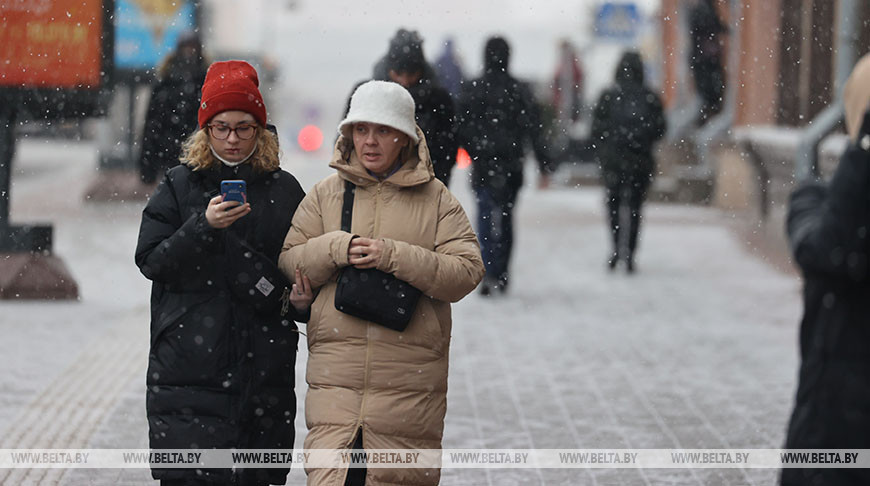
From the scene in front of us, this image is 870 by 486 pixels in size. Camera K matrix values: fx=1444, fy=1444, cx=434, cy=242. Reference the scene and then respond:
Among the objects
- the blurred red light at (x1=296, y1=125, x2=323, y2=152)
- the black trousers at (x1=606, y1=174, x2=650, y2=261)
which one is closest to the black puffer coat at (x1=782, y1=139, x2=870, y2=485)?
the black trousers at (x1=606, y1=174, x2=650, y2=261)

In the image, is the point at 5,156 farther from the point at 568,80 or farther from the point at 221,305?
the point at 568,80

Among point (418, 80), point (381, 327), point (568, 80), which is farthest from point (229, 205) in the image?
point (568, 80)

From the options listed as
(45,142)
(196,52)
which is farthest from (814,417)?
(45,142)

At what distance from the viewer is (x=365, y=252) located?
400cm

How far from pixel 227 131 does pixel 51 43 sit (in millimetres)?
6592

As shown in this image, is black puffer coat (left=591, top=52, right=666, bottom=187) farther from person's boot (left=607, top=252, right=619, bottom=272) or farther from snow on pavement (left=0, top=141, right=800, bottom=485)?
snow on pavement (left=0, top=141, right=800, bottom=485)

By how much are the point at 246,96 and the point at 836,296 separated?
6.01ft

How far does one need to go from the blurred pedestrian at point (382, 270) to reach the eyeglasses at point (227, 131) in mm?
253

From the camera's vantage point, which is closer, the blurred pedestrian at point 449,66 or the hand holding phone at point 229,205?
the hand holding phone at point 229,205

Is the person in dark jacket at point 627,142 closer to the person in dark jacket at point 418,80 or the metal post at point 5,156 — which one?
the metal post at point 5,156

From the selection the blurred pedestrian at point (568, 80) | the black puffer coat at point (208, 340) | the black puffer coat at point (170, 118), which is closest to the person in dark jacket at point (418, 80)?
the black puffer coat at point (170, 118)

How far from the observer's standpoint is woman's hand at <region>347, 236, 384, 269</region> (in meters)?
3.99

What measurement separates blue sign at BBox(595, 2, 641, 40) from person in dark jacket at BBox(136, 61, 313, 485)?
1861cm

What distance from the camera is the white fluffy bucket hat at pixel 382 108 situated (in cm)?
407
